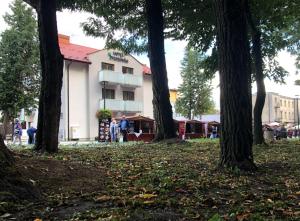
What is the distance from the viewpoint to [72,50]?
6134cm

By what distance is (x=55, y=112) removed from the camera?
13.4 m

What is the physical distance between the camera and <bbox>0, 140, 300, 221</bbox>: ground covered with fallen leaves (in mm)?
5094

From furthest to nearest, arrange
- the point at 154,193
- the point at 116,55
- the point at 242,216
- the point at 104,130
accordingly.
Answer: the point at 104,130 → the point at 116,55 → the point at 154,193 → the point at 242,216

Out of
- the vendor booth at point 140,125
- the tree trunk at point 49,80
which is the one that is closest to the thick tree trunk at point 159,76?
the tree trunk at point 49,80

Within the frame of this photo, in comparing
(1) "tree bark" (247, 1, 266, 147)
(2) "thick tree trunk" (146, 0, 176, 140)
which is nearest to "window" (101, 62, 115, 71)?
(1) "tree bark" (247, 1, 266, 147)

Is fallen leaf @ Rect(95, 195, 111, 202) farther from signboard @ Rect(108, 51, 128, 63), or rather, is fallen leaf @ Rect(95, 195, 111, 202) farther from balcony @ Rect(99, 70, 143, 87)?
balcony @ Rect(99, 70, 143, 87)

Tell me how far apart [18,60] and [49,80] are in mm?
39939

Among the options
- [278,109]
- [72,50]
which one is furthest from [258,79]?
[278,109]

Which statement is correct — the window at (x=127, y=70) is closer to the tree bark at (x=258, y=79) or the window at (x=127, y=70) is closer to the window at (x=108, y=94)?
the window at (x=108, y=94)

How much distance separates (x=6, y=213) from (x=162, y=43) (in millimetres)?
16190

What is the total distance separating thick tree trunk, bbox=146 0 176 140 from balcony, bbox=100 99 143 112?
40.9m

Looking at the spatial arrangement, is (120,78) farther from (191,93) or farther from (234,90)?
(234,90)

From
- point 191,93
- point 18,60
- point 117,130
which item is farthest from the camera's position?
point 191,93

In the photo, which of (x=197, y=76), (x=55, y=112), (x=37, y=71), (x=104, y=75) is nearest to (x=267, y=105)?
(x=197, y=76)
